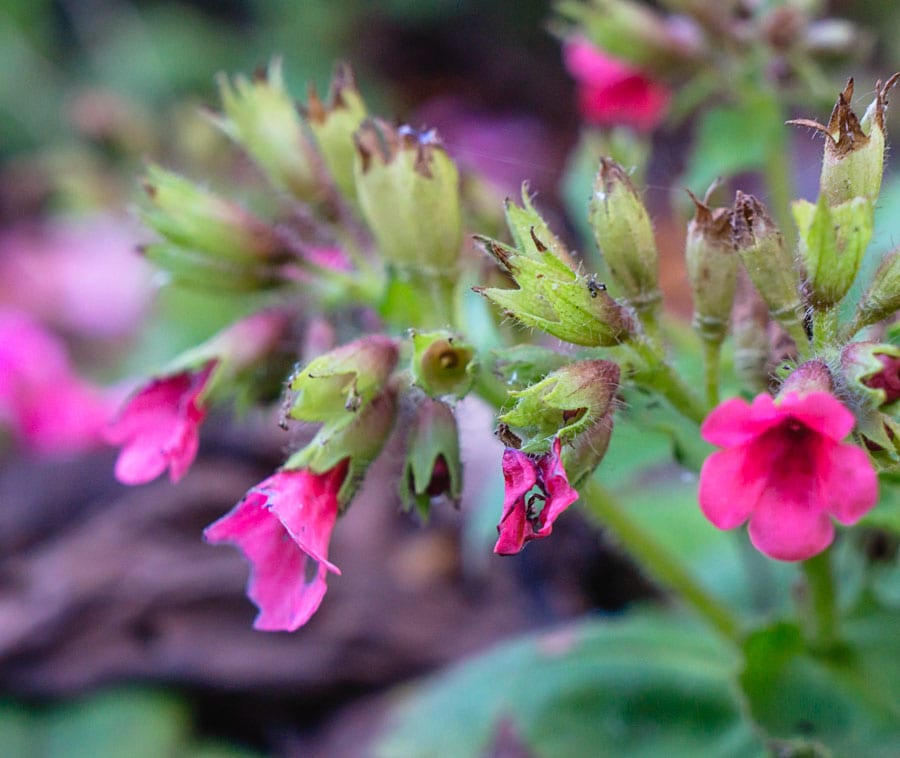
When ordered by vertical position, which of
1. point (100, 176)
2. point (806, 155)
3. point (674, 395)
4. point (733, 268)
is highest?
point (733, 268)

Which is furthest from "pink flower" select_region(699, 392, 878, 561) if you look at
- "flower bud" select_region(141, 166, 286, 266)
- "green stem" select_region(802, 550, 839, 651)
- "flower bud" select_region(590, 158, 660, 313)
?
"flower bud" select_region(141, 166, 286, 266)

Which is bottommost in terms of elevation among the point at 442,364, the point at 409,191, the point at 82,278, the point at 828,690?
the point at 82,278

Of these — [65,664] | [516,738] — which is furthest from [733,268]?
[65,664]

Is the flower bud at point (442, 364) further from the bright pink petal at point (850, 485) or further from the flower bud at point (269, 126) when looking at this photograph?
the flower bud at point (269, 126)

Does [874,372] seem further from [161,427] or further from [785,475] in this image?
[161,427]

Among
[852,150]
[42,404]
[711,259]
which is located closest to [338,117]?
[711,259]

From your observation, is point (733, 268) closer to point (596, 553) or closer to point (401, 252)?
point (401, 252)
